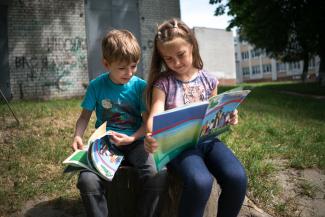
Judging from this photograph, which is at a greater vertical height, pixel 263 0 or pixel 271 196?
pixel 263 0

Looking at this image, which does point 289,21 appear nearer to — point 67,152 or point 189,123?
point 67,152

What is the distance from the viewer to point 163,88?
2.56 metres

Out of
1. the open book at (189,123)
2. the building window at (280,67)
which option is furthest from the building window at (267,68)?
the open book at (189,123)

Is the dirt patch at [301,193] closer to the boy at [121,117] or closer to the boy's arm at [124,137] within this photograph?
the boy at [121,117]

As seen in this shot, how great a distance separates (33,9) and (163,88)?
1043 cm

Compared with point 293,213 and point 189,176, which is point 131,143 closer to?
point 189,176

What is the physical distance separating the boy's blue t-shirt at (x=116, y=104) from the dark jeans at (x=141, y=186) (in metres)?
0.17

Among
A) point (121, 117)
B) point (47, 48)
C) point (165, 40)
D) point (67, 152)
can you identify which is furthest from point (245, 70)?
point (165, 40)

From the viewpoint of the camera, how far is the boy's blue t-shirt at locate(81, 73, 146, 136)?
273 centimetres

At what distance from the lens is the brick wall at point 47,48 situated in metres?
11.5

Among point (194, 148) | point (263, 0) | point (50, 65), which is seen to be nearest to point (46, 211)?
point (194, 148)

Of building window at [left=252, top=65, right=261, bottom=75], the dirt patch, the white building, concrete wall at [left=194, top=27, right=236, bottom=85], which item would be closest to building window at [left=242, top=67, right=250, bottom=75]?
the white building

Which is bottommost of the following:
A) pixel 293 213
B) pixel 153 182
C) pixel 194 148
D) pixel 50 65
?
pixel 293 213

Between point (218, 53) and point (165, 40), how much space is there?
2720 cm
